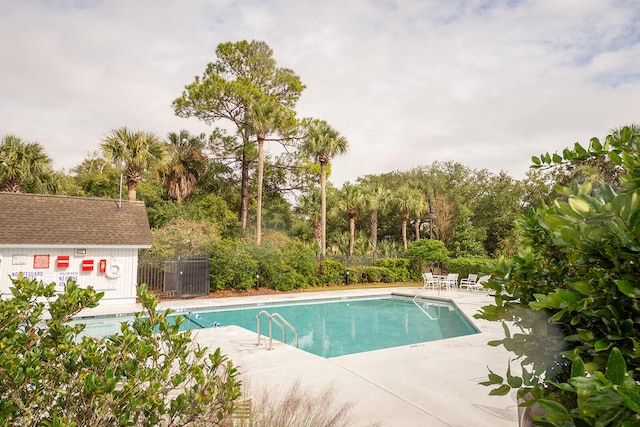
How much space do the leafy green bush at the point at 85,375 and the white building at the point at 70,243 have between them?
13.3 m

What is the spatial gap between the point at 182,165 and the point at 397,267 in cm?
1437

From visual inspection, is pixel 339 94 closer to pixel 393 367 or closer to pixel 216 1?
pixel 216 1

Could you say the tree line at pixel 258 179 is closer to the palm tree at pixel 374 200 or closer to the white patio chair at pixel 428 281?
the palm tree at pixel 374 200

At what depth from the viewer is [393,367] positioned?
629 centimetres

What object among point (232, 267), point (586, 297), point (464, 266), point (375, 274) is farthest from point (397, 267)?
point (586, 297)

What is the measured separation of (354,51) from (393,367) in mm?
8271

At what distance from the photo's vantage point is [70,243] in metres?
13.9

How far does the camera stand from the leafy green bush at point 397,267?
75.1 feet

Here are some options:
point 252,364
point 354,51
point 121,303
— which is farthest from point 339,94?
point 252,364

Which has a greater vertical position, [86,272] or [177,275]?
[86,272]

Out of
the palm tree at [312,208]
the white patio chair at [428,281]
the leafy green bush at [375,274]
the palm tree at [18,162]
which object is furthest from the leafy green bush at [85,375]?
the palm tree at [312,208]

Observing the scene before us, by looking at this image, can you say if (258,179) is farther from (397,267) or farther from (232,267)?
(397,267)

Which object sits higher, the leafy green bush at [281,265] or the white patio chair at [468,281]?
the leafy green bush at [281,265]

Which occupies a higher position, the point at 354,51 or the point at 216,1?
the point at 354,51
